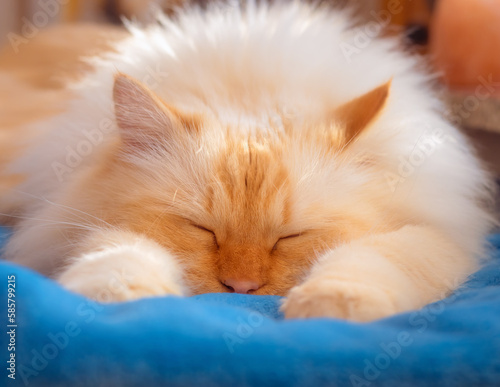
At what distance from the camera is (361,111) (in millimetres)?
1208

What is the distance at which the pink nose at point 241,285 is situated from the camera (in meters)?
1.06

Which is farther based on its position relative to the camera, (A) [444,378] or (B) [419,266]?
(B) [419,266]

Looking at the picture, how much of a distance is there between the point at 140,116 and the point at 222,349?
659mm

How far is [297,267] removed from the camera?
43.8 inches

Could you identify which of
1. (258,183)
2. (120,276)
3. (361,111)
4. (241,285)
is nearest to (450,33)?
(361,111)

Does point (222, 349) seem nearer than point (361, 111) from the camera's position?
Yes

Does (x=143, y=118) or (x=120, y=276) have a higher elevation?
(x=143, y=118)

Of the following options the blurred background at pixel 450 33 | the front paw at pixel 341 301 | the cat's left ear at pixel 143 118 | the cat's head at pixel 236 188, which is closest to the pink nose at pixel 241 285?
the cat's head at pixel 236 188

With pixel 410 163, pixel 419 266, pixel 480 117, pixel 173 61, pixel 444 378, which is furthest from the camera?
pixel 480 117

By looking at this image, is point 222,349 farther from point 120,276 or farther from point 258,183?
point 258,183

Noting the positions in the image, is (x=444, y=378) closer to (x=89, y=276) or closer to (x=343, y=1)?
(x=89, y=276)

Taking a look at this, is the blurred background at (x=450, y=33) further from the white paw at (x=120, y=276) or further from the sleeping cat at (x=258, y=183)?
the white paw at (x=120, y=276)

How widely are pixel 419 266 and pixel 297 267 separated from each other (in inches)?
9.7

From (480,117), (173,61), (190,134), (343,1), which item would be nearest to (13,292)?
(190,134)
